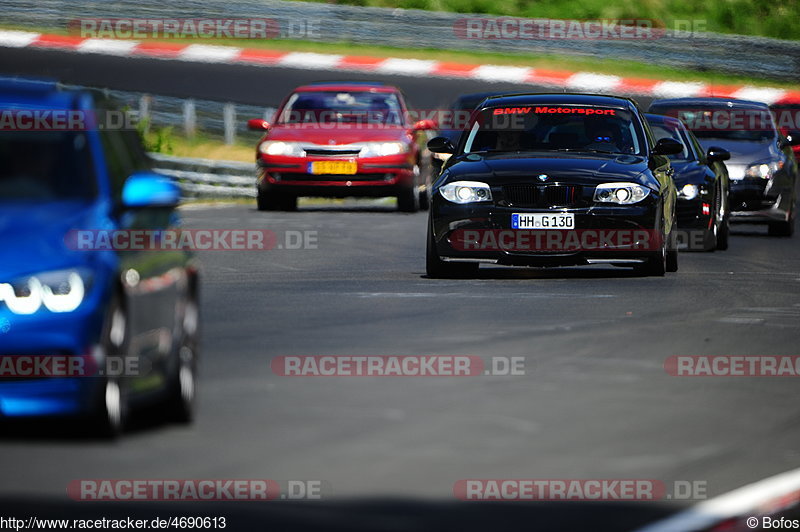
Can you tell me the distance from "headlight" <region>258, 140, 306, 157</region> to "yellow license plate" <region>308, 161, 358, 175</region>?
216 mm

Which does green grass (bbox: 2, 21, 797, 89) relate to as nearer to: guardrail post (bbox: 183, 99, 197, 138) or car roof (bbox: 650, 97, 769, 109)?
guardrail post (bbox: 183, 99, 197, 138)

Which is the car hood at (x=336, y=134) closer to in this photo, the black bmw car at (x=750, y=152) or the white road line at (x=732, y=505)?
the black bmw car at (x=750, y=152)

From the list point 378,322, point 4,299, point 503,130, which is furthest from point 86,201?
point 503,130

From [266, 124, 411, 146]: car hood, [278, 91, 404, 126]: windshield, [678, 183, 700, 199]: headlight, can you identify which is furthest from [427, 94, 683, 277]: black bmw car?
[278, 91, 404, 126]: windshield

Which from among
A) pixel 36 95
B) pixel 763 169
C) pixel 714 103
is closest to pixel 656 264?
pixel 763 169

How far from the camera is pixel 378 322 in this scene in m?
13.0

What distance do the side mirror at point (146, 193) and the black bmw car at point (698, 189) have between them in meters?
11.7

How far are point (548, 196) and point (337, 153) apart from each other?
973cm

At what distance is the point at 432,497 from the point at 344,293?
807cm

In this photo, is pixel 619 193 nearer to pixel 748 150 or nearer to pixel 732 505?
pixel 748 150

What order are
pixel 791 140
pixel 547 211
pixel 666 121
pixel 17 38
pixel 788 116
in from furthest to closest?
1. pixel 17 38
2. pixel 788 116
3. pixel 791 140
4. pixel 666 121
5. pixel 547 211

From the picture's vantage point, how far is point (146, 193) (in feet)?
27.1

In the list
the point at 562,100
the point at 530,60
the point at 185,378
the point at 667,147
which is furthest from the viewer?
the point at 530,60

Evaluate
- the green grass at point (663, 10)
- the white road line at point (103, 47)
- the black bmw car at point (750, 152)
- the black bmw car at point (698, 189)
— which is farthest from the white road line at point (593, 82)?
the black bmw car at point (698, 189)
